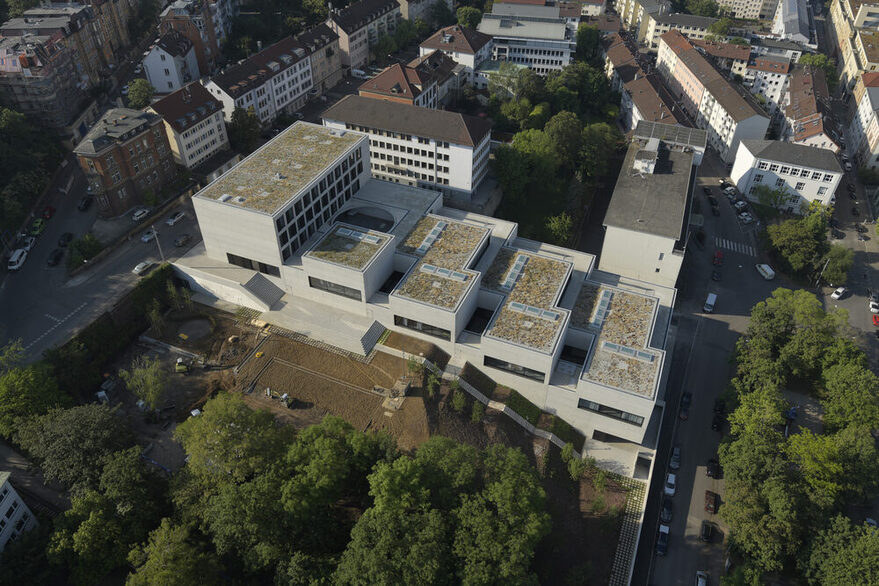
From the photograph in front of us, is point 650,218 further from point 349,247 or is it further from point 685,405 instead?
point 349,247

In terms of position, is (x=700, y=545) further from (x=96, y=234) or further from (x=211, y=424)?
(x=96, y=234)

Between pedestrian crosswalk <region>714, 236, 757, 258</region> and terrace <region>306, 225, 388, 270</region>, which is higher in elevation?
terrace <region>306, 225, 388, 270</region>

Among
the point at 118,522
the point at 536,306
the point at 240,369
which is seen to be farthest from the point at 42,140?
the point at 536,306

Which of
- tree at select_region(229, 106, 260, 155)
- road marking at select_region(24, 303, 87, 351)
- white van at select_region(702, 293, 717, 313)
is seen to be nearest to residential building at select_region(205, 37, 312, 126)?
tree at select_region(229, 106, 260, 155)

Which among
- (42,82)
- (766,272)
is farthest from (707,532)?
(42,82)

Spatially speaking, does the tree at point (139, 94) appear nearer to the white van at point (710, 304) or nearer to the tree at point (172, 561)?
the tree at point (172, 561)

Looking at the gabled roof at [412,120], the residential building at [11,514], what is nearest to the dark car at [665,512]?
the gabled roof at [412,120]

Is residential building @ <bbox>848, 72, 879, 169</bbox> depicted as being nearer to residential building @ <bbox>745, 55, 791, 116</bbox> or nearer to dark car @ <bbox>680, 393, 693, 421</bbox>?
residential building @ <bbox>745, 55, 791, 116</bbox>
